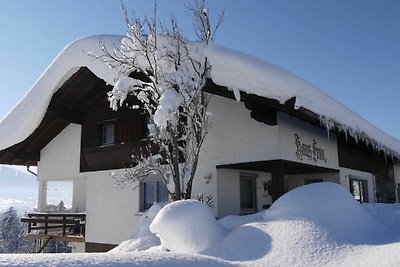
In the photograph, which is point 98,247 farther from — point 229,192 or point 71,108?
point 229,192

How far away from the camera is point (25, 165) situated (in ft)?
56.2

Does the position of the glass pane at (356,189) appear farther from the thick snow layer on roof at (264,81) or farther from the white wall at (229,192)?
the thick snow layer on roof at (264,81)

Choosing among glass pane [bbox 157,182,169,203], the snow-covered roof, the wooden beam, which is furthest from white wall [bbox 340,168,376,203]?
the wooden beam

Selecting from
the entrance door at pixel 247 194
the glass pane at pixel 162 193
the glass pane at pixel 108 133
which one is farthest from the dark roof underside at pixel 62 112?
the entrance door at pixel 247 194

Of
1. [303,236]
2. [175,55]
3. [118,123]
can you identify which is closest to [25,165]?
[118,123]

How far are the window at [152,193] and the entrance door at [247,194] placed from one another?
7.54 feet

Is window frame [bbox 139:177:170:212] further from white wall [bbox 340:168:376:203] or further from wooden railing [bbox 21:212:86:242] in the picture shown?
white wall [bbox 340:168:376:203]

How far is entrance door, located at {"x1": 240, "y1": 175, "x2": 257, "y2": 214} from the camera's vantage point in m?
11.7

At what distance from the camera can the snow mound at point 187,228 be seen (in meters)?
5.81

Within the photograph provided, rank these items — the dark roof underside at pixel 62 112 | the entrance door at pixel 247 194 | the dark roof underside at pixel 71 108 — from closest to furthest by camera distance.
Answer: the dark roof underside at pixel 71 108 → the entrance door at pixel 247 194 → the dark roof underside at pixel 62 112

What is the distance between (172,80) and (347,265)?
18.7 ft

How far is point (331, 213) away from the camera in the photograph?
236 inches

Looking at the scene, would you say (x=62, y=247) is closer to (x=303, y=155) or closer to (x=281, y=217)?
(x=303, y=155)

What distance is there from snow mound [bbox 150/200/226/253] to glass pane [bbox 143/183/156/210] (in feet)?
19.7
